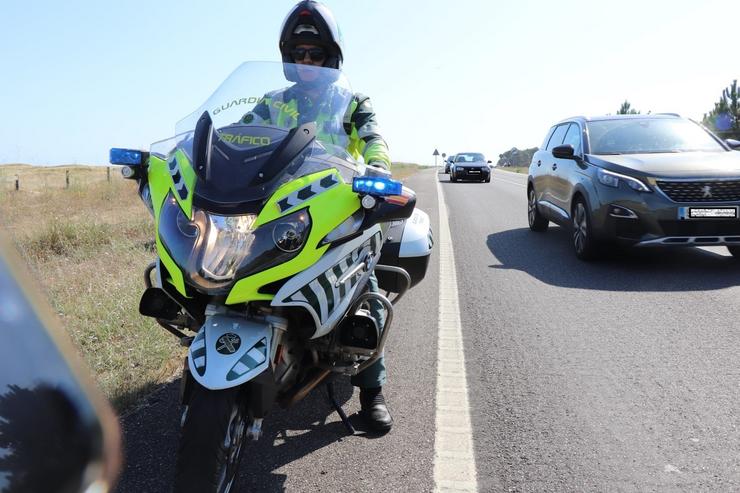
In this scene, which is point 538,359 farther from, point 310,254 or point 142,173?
point 142,173

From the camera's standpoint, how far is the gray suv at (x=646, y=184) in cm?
714

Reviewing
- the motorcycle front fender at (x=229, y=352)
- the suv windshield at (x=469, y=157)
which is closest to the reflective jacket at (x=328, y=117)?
the motorcycle front fender at (x=229, y=352)

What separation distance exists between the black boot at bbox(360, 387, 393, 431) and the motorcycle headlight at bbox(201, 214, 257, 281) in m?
1.26

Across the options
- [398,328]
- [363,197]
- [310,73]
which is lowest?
[398,328]

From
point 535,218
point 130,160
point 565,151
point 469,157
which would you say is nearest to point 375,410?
point 130,160

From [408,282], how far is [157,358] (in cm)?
187

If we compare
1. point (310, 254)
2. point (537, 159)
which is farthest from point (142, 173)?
point (537, 159)

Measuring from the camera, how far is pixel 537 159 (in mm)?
11125

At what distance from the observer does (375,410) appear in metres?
3.51

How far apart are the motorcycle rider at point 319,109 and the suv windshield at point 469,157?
2840cm

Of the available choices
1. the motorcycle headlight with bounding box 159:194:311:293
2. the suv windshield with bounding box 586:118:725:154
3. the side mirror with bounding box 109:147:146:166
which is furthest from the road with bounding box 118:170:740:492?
the suv windshield with bounding box 586:118:725:154

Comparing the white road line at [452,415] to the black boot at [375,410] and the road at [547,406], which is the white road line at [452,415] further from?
the black boot at [375,410]

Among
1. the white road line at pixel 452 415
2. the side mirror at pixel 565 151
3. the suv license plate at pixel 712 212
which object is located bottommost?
the white road line at pixel 452 415

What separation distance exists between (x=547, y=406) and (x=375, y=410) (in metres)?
0.96
